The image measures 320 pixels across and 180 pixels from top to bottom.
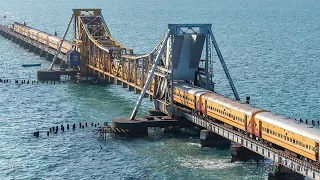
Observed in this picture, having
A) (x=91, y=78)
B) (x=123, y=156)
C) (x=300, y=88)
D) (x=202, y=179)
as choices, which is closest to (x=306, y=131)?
(x=202, y=179)

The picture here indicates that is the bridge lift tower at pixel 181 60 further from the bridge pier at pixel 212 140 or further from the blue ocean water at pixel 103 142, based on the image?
the bridge pier at pixel 212 140

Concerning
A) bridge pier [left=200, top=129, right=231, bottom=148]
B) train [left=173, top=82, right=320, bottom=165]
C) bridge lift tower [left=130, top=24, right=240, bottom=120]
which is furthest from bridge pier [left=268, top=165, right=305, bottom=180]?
bridge lift tower [left=130, top=24, right=240, bottom=120]

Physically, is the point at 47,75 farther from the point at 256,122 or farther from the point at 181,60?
the point at 256,122

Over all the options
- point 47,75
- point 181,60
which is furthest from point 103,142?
point 47,75

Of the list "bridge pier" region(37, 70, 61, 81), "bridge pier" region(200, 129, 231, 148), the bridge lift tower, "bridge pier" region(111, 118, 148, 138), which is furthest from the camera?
"bridge pier" region(37, 70, 61, 81)

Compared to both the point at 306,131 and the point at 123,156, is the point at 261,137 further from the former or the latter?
the point at 123,156

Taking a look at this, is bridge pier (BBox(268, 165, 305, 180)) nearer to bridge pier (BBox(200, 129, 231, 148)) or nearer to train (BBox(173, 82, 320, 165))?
train (BBox(173, 82, 320, 165))

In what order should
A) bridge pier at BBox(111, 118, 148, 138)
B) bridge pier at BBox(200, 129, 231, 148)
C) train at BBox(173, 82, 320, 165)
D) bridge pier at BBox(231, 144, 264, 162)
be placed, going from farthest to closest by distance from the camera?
1. bridge pier at BBox(111, 118, 148, 138)
2. bridge pier at BBox(200, 129, 231, 148)
3. bridge pier at BBox(231, 144, 264, 162)
4. train at BBox(173, 82, 320, 165)
